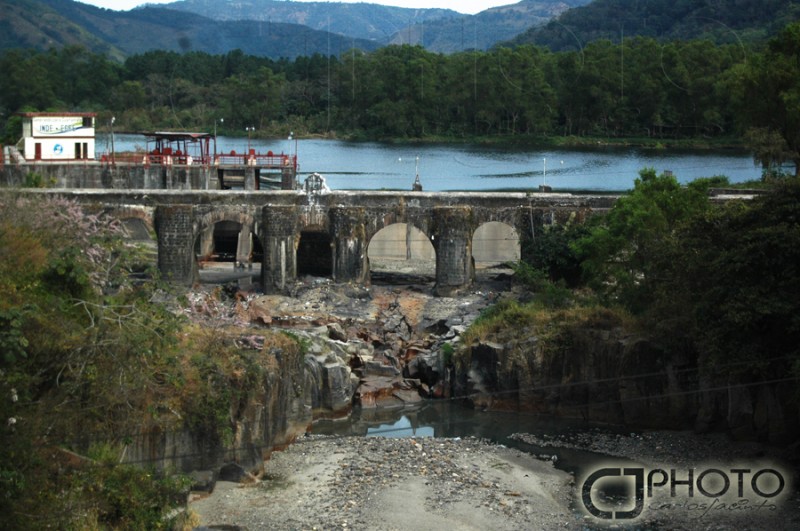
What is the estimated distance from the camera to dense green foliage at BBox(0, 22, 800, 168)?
322ft

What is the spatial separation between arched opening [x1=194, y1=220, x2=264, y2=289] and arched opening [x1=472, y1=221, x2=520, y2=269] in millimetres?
8891

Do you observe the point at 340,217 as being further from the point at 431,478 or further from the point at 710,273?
the point at 431,478

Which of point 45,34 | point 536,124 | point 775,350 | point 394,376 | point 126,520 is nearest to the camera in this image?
point 126,520

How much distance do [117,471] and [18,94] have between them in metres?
93.4

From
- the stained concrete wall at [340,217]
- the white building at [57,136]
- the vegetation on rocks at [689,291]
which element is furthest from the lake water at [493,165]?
the vegetation on rocks at [689,291]

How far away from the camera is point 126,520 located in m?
23.8

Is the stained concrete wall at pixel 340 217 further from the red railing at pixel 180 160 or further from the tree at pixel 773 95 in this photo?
the red railing at pixel 180 160

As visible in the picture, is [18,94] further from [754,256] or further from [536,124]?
[754,256]

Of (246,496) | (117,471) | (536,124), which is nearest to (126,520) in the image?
(117,471)

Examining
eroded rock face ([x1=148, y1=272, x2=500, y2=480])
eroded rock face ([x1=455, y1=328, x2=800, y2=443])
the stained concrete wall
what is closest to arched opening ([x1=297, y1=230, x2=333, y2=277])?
the stained concrete wall

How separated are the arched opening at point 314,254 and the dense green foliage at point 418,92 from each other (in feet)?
152

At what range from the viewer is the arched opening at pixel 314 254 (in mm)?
49688

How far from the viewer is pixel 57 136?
59.0 meters

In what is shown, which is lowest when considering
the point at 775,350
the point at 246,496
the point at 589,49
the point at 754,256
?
the point at 246,496
